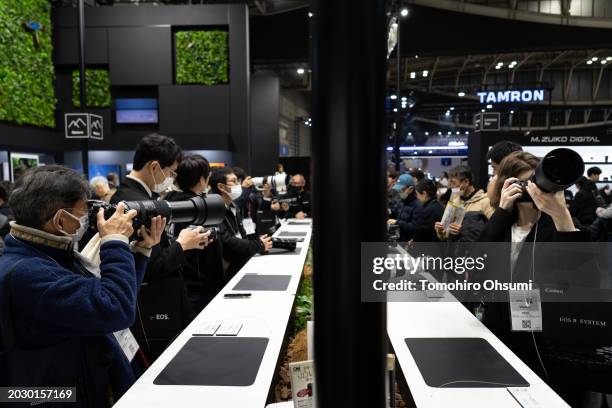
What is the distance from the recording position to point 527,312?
1628 millimetres

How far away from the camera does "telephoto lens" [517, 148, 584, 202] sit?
141cm

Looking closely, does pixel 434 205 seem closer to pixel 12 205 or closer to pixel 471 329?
pixel 471 329

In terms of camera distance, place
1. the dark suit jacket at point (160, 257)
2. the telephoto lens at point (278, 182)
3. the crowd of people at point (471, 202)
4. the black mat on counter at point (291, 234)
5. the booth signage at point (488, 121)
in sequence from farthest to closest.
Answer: the booth signage at point (488, 121), the telephoto lens at point (278, 182), the black mat on counter at point (291, 234), the dark suit jacket at point (160, 257), the crowd of people at point (471, 202)

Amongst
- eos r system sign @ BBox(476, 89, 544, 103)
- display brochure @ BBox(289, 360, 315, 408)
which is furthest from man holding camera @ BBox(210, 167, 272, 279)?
eos r system sign @ BBox(476, 89, 544, 103)

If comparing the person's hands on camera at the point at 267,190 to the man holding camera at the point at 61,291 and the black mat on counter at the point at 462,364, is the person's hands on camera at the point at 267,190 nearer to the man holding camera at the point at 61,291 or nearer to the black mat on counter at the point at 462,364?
the black mat on counter at the point at 462,364

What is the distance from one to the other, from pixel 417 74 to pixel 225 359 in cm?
1998

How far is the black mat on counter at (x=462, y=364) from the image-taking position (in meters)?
1.42

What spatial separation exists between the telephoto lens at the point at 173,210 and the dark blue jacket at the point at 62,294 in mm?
149

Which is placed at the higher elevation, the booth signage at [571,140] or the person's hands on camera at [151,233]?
the booth signage at [571,140]

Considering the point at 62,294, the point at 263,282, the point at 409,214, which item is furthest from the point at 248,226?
the point at 62,294

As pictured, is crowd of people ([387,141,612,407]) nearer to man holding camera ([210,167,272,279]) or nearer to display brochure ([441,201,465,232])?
display brochure ([441,201,465,232])

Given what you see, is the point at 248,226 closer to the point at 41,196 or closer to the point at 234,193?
the point at 234,193

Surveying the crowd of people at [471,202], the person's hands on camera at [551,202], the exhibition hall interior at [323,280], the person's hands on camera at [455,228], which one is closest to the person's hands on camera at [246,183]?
the exhibition hall interior at [323,280]

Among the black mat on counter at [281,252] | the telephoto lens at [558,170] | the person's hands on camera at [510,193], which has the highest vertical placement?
the telephoto lens at [558,170]
